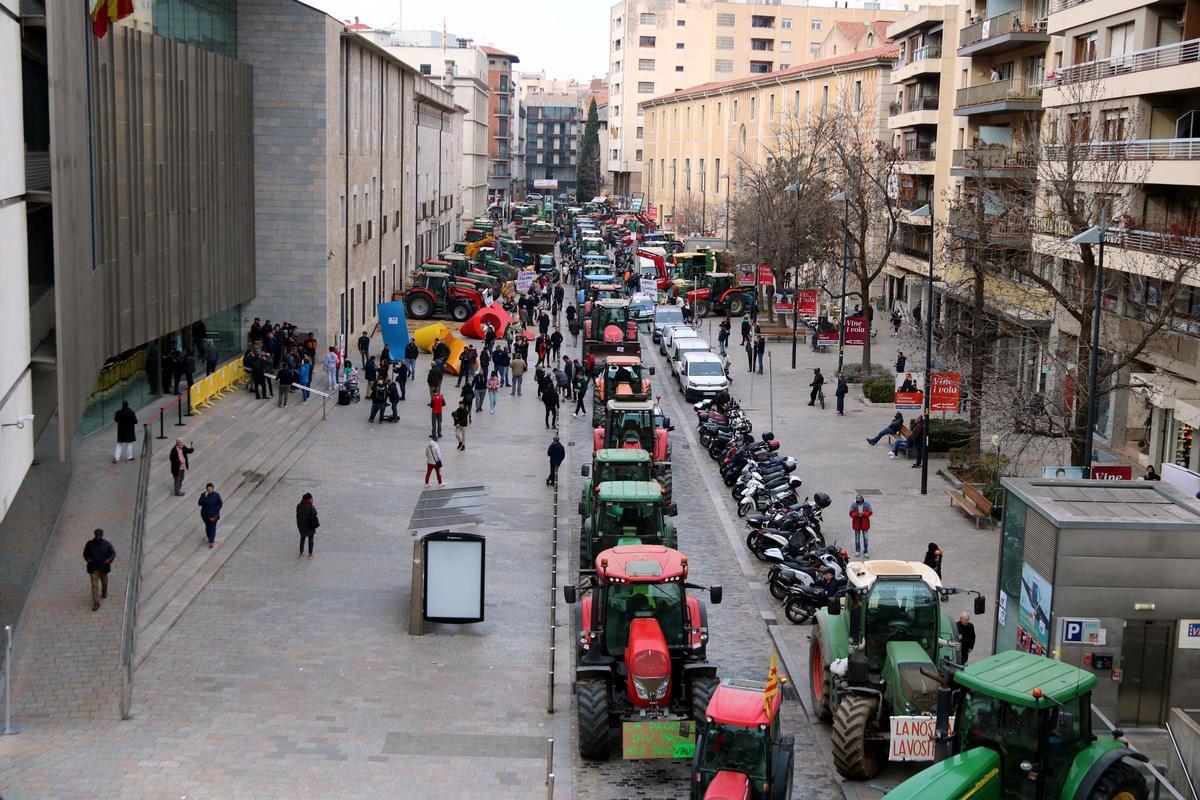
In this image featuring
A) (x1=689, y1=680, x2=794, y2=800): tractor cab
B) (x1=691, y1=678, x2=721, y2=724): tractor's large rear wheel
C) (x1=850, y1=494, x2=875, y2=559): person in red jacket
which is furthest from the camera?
(x1=850, y1=494, x2=875, y2=559): person in red jacket

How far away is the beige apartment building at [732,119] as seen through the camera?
2778 inches

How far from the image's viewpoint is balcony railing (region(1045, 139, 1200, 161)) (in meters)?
29.1

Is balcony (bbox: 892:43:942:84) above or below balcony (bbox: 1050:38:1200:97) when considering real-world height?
above

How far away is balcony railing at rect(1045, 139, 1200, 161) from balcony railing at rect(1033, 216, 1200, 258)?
1472 millimetres

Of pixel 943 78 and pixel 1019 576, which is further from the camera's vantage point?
pixel 943 78

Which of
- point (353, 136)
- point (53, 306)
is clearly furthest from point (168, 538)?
point (353, 136)

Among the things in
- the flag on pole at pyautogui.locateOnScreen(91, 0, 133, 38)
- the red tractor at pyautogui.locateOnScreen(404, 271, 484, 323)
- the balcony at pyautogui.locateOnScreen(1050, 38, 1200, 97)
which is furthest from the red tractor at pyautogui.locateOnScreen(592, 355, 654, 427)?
the red tractor at pyautogui.locateOnScreen(404, 271, 484, 323)

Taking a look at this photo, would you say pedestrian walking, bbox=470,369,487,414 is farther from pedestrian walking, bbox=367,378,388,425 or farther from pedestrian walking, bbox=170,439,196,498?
pedestrian walking, bbox=170,439,196,498

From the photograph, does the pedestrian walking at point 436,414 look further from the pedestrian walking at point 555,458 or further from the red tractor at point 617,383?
the pedestrian walking at point 555,458

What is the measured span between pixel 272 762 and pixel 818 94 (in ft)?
228

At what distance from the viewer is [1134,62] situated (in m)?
32.3

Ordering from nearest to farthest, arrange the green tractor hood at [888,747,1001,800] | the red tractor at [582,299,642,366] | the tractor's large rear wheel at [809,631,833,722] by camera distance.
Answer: the green tractor hood at [888,747,1001,800] → the tractor's large rear wheel at [809,631,833,722] → the red tractor at [582,299,642,366]

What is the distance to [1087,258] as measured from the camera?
26141mm

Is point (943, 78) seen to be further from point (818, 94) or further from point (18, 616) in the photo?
point (18, 616)
